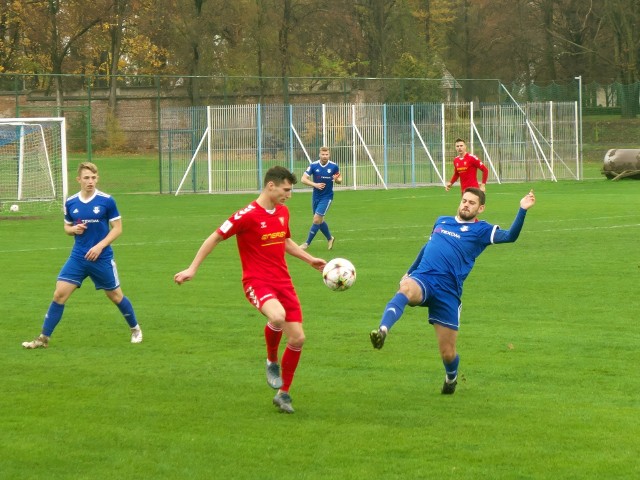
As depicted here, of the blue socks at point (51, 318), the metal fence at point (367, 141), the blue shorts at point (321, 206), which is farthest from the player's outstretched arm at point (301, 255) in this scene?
the metal fence at point (367, 141)

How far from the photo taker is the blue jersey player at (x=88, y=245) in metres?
11.7

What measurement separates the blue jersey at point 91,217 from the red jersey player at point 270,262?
326cm

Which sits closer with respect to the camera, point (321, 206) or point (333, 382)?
point (333, 382)

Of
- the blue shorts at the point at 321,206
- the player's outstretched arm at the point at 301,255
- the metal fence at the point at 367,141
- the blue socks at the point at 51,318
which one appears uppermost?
the metal fence at the point at 367,141

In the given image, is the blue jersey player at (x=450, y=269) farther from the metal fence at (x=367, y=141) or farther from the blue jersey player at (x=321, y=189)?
the metal fence at (x=367, y=141)

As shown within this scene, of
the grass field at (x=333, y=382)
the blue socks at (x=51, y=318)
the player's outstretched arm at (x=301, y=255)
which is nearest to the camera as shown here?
the grass field at (x=333, y=382)

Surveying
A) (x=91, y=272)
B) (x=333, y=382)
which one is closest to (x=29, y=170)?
(x=91, y=272)

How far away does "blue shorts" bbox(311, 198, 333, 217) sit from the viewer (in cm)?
2198

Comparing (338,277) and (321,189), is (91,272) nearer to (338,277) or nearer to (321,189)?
(338,277)

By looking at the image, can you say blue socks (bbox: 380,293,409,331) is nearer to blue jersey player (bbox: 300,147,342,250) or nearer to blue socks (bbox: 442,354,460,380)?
blue socks (bbox: 442,354,460,380)

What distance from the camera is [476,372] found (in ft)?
32.8

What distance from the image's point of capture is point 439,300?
8.98 metres

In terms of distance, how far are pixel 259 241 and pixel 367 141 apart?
116ft

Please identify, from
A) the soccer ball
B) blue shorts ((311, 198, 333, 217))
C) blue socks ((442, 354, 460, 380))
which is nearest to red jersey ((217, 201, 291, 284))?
the soccer ball
